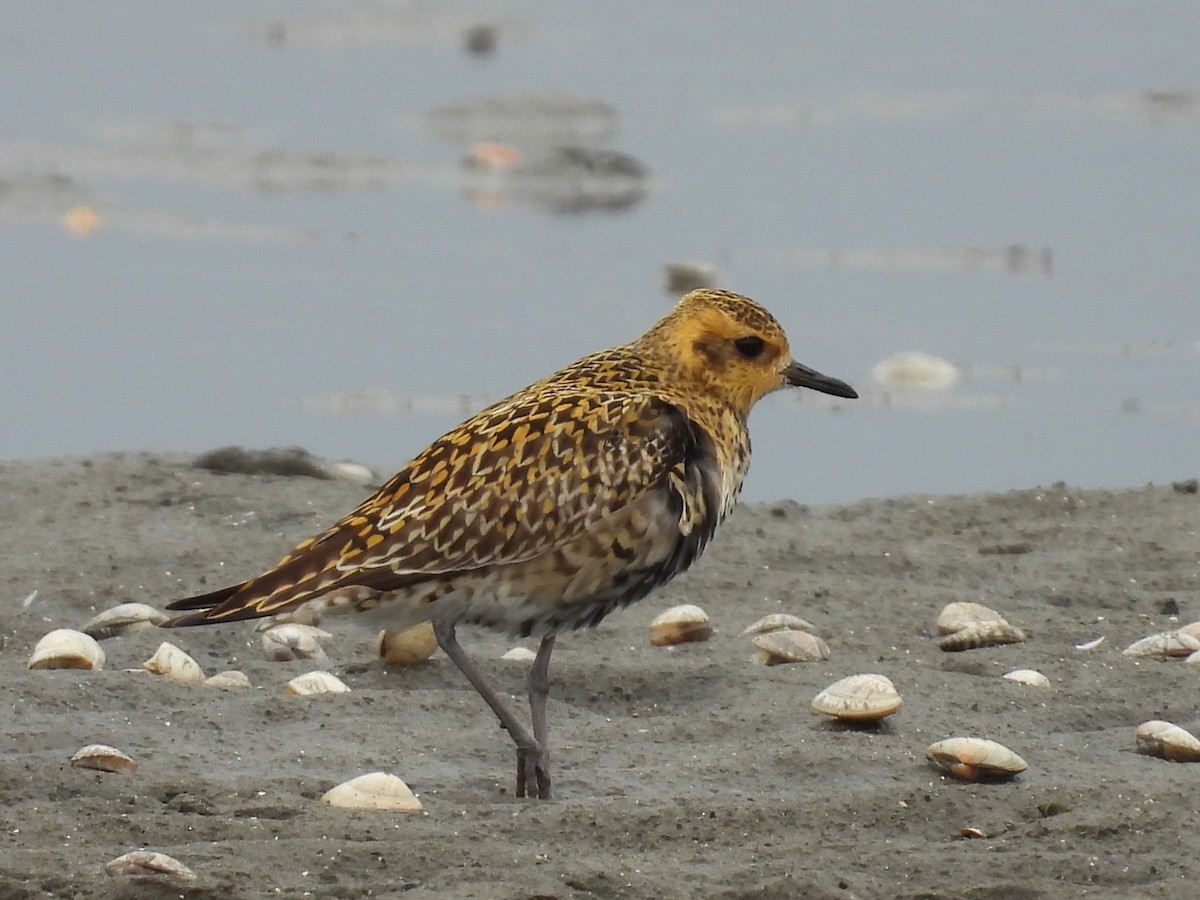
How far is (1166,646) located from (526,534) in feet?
6.87

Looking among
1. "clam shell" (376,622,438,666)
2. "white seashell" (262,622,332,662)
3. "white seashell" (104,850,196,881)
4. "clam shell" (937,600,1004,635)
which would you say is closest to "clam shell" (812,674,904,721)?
"clam shell" (937,600,1004,635)

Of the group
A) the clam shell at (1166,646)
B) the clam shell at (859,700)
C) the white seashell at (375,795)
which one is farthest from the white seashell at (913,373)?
the white seashell at (375,795)

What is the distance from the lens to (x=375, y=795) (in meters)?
4.59

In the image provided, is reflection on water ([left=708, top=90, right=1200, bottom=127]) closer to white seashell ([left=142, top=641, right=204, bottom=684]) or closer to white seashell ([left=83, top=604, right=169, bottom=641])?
white seashell ([left=83, top=604, right=169, bottom=641])

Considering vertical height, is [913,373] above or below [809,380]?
above

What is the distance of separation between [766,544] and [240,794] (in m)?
3.18

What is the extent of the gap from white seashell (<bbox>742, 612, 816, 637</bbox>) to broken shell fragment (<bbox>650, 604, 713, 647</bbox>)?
0.55 ft

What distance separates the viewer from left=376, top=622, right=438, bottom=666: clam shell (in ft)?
19.5

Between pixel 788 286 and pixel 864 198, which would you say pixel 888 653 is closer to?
pixel 788 286

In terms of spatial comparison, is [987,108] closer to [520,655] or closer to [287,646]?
[520,655]

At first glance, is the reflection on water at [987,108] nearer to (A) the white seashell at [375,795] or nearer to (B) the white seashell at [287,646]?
(B) the white seashell at [287,646]

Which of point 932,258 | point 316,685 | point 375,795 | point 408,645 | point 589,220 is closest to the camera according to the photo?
point 375,795

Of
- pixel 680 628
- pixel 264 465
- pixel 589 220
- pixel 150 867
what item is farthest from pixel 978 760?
pixel 589 220

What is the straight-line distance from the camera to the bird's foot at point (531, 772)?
4.89 metres
